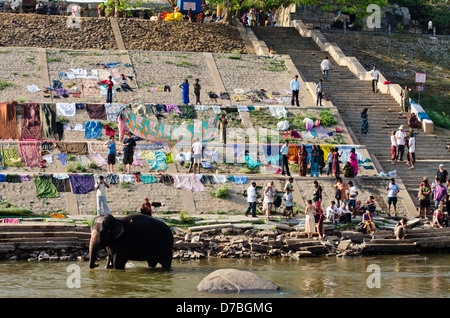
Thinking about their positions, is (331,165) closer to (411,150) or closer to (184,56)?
(411,150)

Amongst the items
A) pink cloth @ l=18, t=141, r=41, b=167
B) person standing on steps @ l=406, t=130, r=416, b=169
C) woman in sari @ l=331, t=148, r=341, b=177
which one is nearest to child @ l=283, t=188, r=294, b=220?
woman in sari @ l=331, t=148, r=341, b=177

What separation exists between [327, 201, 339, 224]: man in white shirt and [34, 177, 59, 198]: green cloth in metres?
9.09

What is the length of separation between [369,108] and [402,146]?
534 centimetres

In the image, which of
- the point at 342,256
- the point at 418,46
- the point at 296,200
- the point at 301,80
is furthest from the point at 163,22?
the point at 342,256

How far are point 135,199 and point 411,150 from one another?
1157 centimetres

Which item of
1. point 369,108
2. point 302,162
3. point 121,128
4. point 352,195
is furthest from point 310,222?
point 369,108

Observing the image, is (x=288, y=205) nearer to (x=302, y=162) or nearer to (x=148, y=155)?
(x=302, y=162)

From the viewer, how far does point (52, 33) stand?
43625 mm

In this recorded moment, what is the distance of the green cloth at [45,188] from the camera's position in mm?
28016

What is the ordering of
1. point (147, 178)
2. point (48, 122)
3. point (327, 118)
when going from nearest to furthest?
point (147, 178) < point (48, 122) < point (327, 118)

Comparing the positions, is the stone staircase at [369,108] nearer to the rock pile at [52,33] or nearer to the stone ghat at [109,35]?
the stone ghat at [109,35]

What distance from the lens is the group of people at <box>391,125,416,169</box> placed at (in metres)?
33.3

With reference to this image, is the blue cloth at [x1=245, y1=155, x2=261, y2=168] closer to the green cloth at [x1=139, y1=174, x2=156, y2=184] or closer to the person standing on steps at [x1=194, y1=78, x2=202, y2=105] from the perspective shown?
the green cloth at [x1=139, y1=174, x2=156, y2=184]

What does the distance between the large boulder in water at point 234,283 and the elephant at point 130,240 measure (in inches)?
117
